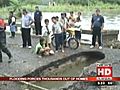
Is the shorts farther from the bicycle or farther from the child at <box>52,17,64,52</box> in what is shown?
the bicycle

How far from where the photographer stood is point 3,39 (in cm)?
1472

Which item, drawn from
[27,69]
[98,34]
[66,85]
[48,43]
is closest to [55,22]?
[48,43]

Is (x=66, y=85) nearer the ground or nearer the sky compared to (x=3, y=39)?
nearer the ground

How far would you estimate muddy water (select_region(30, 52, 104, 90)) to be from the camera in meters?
13.4

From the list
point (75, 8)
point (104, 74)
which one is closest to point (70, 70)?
point (104, 74)

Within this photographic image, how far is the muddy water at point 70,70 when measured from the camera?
43.9 feet

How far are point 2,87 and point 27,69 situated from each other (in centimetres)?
201

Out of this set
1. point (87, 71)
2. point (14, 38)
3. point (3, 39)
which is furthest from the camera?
point (14, 38)

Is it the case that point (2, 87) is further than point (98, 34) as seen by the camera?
No

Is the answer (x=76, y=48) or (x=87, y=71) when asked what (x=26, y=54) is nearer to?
(x=76, y=48)

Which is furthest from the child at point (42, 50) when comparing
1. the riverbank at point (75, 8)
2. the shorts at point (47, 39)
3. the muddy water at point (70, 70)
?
the riverbank at point (75, 8)

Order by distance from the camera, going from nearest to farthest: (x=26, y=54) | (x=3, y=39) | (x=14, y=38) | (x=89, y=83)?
(x=89, y=83) < (x=3, y=39) < (x=26, y=54) < (x=14, y=38)

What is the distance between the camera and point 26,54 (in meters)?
16.6

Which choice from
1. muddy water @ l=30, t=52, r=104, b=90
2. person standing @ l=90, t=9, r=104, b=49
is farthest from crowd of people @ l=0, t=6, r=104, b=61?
muddy water @ l=30, t=52, r=104, b=90
